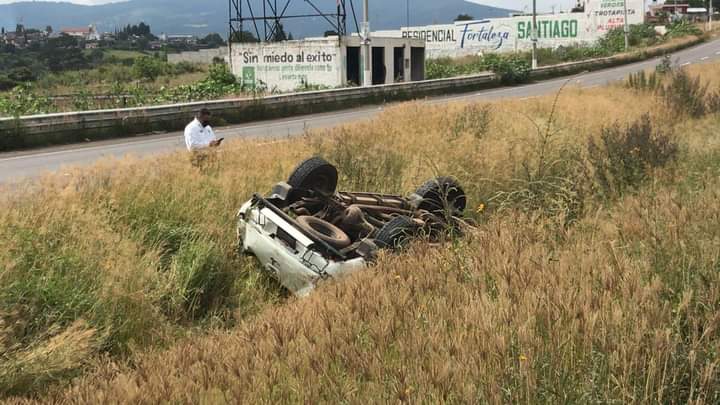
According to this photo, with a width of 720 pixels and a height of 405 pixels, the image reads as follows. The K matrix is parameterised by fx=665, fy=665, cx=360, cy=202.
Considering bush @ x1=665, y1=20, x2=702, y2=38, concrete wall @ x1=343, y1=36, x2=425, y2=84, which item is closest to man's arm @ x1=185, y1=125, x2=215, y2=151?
concrete wall @ x1=343, y1=36, x2=425, y2=84

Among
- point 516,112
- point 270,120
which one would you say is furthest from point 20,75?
point 516,112

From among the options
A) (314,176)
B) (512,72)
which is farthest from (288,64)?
(314,176)

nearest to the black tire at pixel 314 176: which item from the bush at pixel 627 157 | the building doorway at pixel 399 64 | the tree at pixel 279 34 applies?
the bush at pixel 627 157

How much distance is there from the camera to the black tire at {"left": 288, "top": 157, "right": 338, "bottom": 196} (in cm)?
702

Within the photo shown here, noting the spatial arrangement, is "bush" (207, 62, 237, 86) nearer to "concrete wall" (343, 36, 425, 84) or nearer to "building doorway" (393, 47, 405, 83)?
"concrete wall" (343, 36, 425, 84)

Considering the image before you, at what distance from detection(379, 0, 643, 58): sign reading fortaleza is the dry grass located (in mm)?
75692

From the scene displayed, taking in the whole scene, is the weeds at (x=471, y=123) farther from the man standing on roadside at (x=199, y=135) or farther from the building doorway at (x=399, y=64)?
A: the building doorway at (x=399, y=64)

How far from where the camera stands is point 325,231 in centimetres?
629

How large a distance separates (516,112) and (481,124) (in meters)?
2.86

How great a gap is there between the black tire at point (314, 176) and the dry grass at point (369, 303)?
37.9 inches

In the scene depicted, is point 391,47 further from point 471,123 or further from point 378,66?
point 471,123

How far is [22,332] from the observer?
4.64 m

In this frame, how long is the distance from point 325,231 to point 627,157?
180 inches

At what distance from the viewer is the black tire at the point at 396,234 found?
5.71 metres
